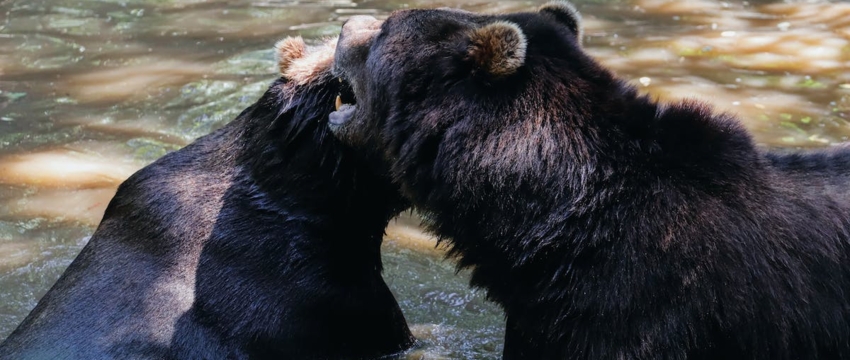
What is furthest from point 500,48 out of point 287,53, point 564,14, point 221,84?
point 221,84

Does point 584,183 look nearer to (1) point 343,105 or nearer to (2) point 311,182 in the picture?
(1) point 343,105

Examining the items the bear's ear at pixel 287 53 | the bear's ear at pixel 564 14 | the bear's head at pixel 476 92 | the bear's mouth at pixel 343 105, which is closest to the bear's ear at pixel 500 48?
the bear's head at pixel 476 92

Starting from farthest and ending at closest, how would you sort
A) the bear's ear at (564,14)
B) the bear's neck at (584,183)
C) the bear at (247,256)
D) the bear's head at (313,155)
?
the bear's head at (313,155) < the bear at (247,256) < the bear's ear at (564,14) < the bear's neck at (584,183)

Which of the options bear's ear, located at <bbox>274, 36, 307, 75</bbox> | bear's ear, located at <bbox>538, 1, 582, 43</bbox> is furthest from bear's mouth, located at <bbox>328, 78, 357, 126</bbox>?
bear's ear, located at <bbox>538, 1, 582, 43</bbox>

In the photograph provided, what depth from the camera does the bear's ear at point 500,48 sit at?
4031 mm

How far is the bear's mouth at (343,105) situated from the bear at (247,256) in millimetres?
79

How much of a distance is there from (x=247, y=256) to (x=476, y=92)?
1625mm

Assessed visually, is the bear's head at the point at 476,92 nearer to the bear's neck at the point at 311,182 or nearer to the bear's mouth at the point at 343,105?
the bear's mouth at the point at 343,105

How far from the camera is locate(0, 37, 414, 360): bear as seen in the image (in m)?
4.91

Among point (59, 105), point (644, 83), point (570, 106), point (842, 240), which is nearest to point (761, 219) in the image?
point (842, 240)

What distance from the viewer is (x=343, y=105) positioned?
4941 millimetres

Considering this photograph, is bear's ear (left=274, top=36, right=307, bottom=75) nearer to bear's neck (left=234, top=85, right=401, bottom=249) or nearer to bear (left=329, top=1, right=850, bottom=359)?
bear's neck (left=234, top=85, right=401, bottom=249)

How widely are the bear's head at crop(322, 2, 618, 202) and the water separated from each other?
6.00 ft

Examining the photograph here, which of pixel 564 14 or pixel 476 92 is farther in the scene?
pixel 564 14
